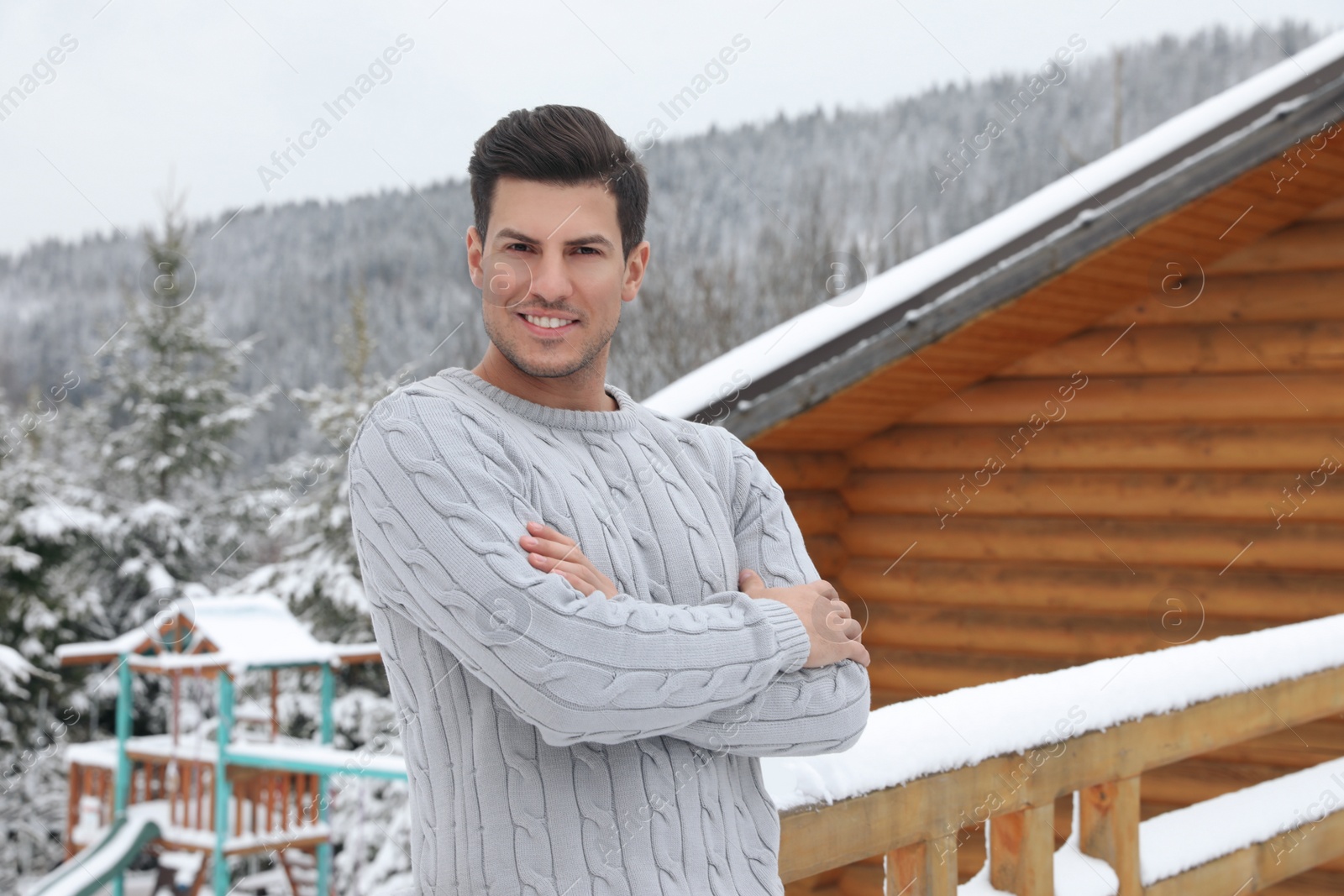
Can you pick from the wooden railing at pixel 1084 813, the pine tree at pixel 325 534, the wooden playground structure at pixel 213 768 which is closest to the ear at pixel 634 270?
the wooden railing at pixel 1084 813

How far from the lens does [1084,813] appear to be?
7.37 ft

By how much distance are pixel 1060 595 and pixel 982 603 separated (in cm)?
35

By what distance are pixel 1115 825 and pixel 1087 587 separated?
10.4 feet

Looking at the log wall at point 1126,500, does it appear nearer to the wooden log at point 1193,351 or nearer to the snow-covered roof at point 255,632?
the wooden log at point 1193,351

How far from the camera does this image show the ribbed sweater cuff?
1522mm

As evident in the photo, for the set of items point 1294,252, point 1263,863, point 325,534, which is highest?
point 325,534

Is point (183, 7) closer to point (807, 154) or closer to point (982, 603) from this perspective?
point (807, 154)

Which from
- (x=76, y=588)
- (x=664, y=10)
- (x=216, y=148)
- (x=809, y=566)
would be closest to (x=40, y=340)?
(x=76, y=588)

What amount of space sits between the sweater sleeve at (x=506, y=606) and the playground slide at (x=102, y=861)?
28.9 ft

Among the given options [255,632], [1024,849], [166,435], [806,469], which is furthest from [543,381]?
[166,435]

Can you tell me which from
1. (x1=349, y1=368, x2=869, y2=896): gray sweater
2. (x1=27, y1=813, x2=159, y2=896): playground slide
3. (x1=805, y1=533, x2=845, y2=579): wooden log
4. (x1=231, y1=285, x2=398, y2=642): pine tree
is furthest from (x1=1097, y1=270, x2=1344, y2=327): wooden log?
(x1=231, y1=285, x2=398, y2=642): pine tree

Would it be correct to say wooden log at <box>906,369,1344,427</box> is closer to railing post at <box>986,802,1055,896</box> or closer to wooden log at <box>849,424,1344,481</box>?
wooden log at <box>849,424,1344,481</box>

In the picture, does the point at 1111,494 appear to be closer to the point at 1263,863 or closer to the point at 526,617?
the point at 1263,863

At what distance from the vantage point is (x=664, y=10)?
209 ft
